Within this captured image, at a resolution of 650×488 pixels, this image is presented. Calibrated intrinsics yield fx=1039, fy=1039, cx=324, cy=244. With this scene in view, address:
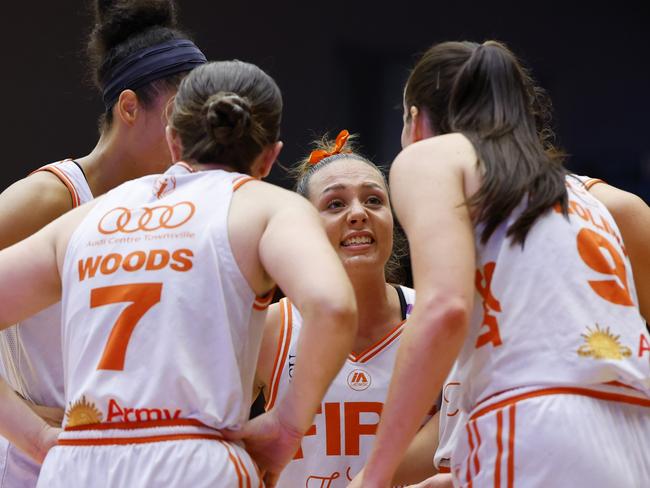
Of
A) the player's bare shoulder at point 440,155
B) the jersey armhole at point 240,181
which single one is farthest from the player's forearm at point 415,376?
the jersey armhole at point 240,181

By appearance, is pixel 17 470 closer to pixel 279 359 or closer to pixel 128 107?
pixel 279 359

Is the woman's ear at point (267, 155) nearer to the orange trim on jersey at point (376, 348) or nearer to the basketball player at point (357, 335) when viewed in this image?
the basketball player at point (357, 335)

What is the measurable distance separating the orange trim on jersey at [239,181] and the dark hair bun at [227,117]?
89 millimetres

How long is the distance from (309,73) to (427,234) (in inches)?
156

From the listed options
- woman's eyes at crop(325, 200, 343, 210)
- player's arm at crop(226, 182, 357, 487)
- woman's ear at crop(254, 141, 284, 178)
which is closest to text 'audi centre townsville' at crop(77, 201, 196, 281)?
player's arm at crop(226, 182, 357, 487)

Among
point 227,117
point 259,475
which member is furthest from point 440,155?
point 259,475

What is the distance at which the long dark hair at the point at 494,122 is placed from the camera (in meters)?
2.11

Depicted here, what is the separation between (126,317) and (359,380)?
122 centimetres

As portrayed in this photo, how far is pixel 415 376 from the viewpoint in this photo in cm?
203

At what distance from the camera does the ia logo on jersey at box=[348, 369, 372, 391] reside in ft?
10.2

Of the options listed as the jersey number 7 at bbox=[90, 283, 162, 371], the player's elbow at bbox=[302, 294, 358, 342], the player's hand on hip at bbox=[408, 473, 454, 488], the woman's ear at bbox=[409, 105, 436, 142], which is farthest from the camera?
the player's hand on hip at bbox=[408, 473, 454, 488]

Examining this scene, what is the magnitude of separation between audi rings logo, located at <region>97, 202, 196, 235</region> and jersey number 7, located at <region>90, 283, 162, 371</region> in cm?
13

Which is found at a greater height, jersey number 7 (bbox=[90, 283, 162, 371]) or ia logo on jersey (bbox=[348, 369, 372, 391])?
jersey number 7 (bbox=[90, 283, 162, 371])

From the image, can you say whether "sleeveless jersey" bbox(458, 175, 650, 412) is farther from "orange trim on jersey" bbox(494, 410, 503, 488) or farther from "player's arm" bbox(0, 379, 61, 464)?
"player's arm" bbox(0, 379, 61, 464)
